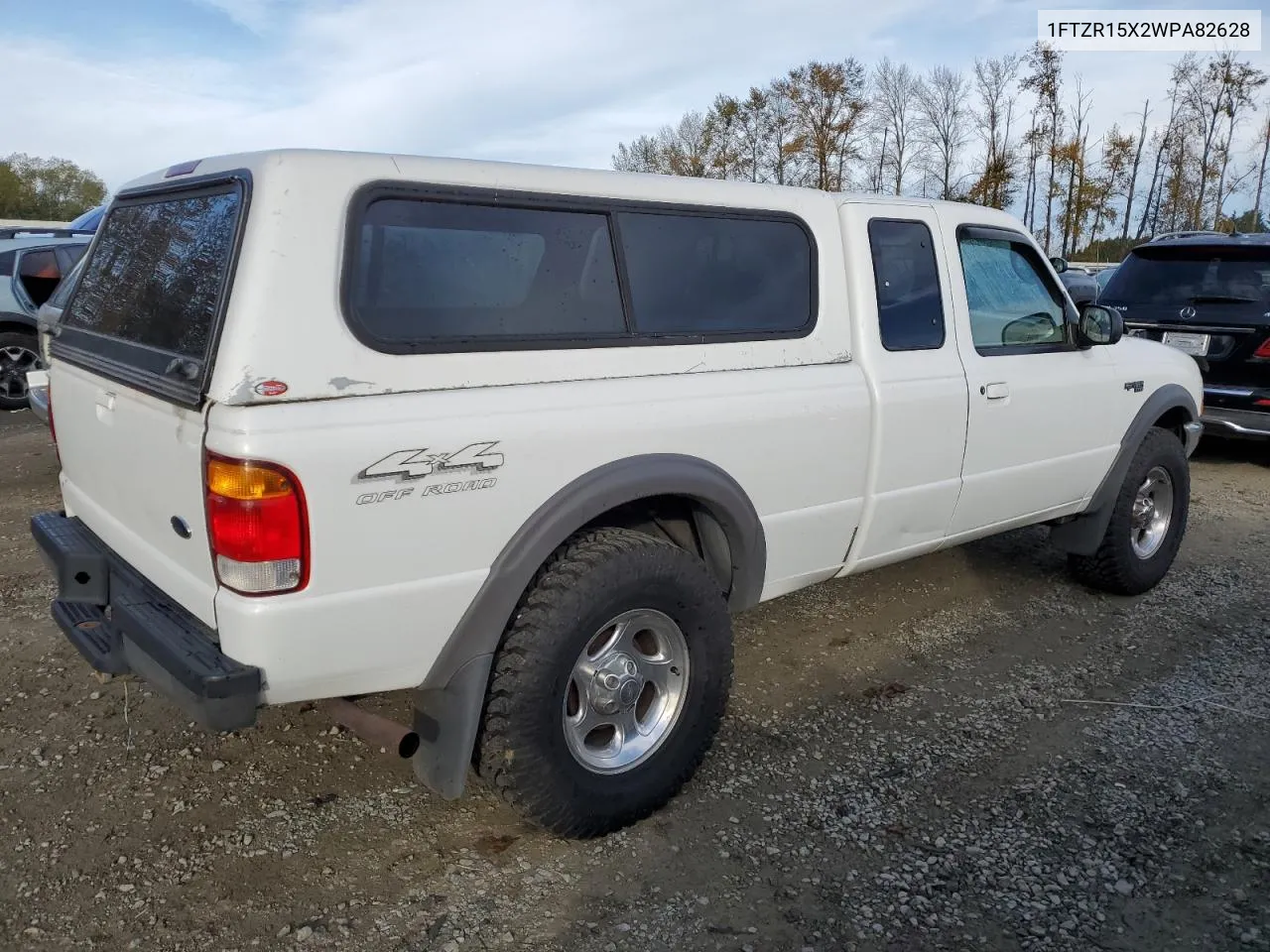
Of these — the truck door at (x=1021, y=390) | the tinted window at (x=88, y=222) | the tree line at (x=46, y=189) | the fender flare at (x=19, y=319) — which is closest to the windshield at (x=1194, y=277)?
the truck door at (x=1021, y=390)

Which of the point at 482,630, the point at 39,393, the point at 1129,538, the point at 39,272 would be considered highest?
the point at 39,272

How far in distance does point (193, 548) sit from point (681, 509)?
4.95 feet

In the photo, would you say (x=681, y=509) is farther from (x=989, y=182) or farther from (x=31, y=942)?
(x=989, y=182)

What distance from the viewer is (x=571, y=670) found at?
2.73 m

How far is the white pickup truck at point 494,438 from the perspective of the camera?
2299 mm

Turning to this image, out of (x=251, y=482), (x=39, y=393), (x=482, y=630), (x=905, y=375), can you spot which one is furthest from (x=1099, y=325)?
(x=39, y=393)

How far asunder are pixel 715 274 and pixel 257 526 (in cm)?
166

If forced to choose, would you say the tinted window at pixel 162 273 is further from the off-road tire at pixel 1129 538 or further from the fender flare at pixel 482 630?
the off-road tire at pixel 1129 538

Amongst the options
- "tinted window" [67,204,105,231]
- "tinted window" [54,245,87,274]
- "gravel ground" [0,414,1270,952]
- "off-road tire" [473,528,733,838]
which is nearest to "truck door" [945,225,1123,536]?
"gravel ground" [0,414,1270,952]

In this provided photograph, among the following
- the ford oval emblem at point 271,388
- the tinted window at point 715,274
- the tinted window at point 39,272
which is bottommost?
the ford oval emblem at point 271,388

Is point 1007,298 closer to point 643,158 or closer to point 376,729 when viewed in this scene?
point 376,729

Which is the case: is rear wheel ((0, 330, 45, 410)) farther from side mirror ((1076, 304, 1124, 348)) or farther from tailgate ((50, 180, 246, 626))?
side mirror ((1076, 304, 1124, 348))

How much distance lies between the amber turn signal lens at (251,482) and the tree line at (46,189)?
41148 mm

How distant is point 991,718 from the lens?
12.1 feet
